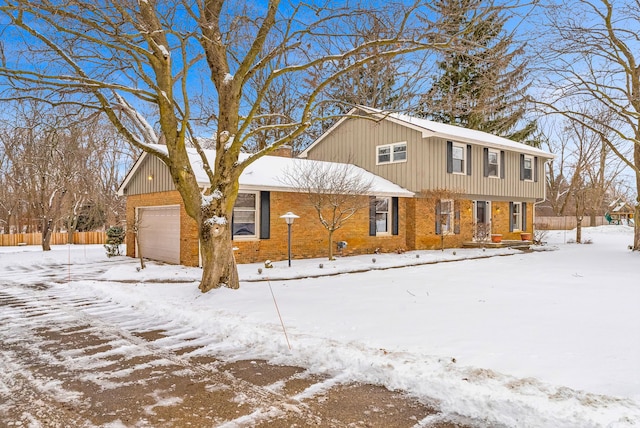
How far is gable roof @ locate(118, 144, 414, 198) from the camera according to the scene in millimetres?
13750

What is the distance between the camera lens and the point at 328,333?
5672 mm

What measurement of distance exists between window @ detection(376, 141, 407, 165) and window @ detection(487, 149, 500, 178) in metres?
4.65

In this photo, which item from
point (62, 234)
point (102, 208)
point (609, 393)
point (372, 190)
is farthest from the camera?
point (102, 208)

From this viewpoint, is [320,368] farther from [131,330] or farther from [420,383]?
[131,330]

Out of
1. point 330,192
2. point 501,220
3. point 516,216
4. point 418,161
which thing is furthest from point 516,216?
point 330,192

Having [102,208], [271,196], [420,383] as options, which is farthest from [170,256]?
[102,208]

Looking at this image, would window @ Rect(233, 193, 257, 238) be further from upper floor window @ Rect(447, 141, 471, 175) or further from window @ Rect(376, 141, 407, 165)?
upper floor window @ Rect(447, 141, 471, 175)

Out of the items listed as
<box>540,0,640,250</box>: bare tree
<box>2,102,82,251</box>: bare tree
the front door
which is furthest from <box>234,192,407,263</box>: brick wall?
<box>2,102,82,251</box>: bare tree

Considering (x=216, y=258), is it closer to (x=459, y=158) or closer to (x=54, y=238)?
(x=459, y=158)

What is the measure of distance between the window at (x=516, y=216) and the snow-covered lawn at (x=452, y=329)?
→ 11.2 meters

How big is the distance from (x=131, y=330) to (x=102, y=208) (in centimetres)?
2635

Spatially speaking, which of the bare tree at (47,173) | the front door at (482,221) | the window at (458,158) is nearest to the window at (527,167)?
the front door at (482,221)

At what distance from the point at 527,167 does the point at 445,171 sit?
Answer: 698 cm

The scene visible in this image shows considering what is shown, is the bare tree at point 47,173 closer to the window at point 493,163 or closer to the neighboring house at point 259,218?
the neighboring house at point 259,218
